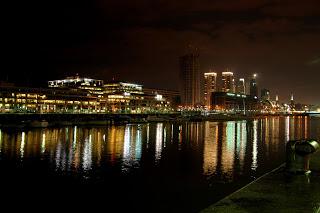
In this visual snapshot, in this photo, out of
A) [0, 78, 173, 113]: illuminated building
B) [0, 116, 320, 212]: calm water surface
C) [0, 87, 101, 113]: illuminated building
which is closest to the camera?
[0, 116, 320, 212]: calm water surface

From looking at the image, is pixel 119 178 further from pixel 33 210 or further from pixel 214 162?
pixel 214 162

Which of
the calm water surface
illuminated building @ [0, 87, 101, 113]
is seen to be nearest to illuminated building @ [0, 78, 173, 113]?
illuminated building @ [0, 87, 101, 113]

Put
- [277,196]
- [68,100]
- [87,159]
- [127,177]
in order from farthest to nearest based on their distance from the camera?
[68,100] → [87,159] → [127,177] → [277,196]

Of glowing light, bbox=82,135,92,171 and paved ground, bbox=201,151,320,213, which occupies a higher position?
paved ground, bbox=201,151,320,213

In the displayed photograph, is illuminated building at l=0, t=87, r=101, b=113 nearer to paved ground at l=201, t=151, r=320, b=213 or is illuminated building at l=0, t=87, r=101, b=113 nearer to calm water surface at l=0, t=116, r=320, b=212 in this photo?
calm water surface at l=0, t=116, r=320, b=212

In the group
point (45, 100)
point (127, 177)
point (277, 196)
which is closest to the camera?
point (277, 196)

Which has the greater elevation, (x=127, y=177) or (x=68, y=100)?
(x=68, y=100)

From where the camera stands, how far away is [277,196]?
830 centimetres

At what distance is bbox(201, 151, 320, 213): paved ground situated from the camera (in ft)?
23.7

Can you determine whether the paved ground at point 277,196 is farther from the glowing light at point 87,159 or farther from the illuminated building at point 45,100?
the illuminated building at point 45,100

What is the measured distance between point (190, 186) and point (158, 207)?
13.3ft

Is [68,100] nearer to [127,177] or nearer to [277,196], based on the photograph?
[127,177]

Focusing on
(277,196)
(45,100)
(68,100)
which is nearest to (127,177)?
(277,196)

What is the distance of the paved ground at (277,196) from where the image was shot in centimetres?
724
